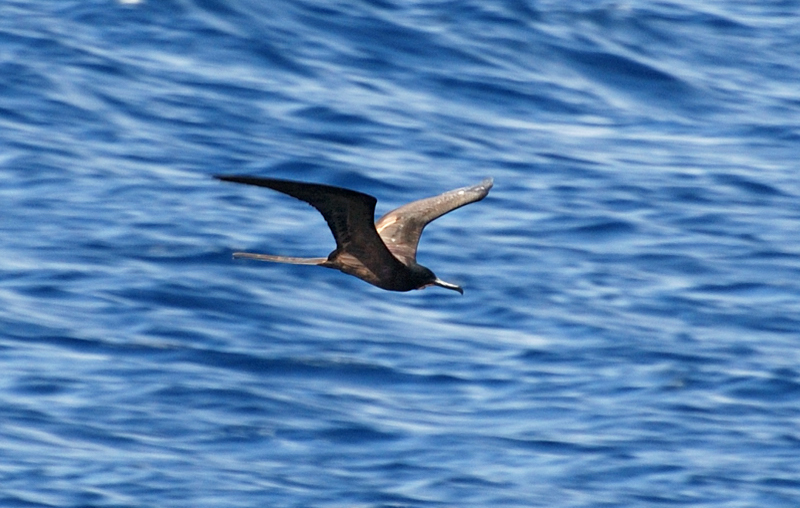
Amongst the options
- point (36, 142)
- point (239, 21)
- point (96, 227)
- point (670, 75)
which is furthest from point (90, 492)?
point (670, 75)

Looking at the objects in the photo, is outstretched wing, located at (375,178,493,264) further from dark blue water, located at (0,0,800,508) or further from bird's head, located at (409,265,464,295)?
dark blue water, located at (0,0,800,508)

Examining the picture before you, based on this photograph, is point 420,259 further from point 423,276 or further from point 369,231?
point 369,231

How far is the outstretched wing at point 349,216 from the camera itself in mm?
5770

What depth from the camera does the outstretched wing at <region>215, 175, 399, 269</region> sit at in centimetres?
577

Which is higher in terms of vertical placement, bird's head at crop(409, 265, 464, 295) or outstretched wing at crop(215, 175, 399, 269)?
outstretched wing at crop(215, 175, 399, 269)

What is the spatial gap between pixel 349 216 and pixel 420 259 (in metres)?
5.20

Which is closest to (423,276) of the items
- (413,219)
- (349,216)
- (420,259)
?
(413,219)

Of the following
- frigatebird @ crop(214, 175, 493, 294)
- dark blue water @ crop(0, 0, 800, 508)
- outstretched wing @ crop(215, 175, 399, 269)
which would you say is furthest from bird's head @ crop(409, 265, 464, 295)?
dark blue water @ crop(0, 0, 800, 508)

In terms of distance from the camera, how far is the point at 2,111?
531 inches

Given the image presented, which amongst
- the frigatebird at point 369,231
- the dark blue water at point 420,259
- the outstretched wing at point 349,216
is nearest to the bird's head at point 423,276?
the frigatebird at point 369,231

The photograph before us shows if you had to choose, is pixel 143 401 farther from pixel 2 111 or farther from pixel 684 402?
pixel 2 111

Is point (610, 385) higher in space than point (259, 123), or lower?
lower

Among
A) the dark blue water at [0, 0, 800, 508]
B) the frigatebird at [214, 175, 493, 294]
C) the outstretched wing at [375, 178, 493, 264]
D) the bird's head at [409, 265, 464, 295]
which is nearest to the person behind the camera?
the frigatebird at [214, 175, 493, 294]

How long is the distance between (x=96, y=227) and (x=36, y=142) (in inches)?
68.0
